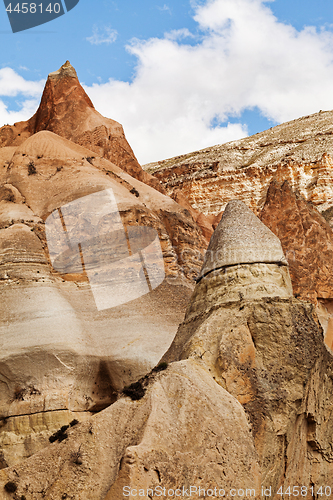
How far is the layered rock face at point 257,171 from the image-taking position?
5241 cm

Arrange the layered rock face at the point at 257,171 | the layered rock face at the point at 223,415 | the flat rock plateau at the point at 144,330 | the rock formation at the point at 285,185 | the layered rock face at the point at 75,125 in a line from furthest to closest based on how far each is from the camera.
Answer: the layered rock face at the point at 257,171
the layered rock face at the point at 75,125
the rock formation at the point at 285,185
the flat rock plateau at the point at 144,330
the layered rock face at the point at 223,415

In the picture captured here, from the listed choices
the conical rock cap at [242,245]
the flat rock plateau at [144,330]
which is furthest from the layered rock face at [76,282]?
the conical rock cap at [242,245]

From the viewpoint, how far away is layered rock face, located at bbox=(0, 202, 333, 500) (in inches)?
329

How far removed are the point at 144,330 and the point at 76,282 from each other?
4.53 m

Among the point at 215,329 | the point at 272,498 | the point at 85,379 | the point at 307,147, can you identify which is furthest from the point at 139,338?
the point at 307,147

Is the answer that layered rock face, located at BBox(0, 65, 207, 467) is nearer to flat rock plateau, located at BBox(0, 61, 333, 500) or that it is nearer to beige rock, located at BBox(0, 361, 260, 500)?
flat rock plateau, located at BBox(0, 61, 333, 500)

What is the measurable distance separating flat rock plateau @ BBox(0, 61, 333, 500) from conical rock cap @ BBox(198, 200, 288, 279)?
0.17ft

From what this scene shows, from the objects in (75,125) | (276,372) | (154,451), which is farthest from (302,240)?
(75,125)

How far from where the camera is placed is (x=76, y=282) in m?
25.7

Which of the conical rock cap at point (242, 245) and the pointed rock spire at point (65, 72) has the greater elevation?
the pointed rock spire at point (65, 72)

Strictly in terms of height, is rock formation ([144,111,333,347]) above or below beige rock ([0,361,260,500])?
above

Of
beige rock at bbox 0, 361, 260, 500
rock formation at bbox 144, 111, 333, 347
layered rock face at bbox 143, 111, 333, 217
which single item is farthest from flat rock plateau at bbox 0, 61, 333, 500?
layered rock face at bbox 143, 111, 333, 217

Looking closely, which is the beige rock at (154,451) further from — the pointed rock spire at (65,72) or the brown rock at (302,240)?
the pointed rock spire at (65,72)

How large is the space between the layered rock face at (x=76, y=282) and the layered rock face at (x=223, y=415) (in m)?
9.17
